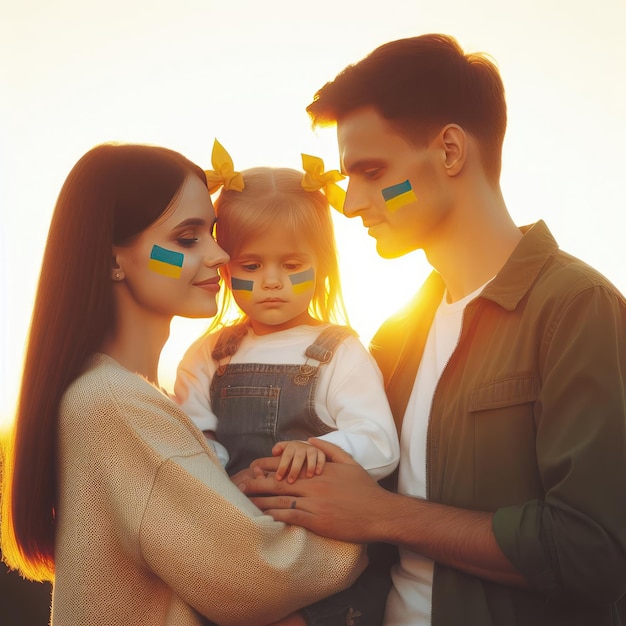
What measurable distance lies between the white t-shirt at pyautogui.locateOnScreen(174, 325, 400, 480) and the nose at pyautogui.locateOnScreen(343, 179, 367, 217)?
1.62 ft

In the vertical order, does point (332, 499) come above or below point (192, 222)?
below

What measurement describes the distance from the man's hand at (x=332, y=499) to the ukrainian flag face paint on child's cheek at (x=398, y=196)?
0.99m

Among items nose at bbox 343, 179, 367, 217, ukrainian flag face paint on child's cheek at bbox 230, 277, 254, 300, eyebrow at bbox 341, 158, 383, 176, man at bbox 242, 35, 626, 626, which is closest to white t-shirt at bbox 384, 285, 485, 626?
man at bbox 242, 35, 626, 626

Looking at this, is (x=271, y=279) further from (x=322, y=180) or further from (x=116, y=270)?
(x=116, y=270)

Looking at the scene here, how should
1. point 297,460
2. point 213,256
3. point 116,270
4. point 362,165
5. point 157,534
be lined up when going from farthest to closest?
point 362,165 < point 213,256 < point 116,270 < point 297,460 < point 157,534

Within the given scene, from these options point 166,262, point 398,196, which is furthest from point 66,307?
point 398,196

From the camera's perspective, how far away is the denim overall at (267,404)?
119 inches

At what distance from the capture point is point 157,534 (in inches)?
91.1

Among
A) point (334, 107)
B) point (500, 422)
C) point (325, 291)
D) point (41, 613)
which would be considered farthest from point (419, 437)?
point (41, 613)

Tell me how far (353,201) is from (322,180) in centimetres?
29

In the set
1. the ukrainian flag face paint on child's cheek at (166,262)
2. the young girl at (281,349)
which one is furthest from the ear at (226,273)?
the ukrainian flag face paint on child's cheek at (166,262)

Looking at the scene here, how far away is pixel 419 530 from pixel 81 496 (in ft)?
3.54

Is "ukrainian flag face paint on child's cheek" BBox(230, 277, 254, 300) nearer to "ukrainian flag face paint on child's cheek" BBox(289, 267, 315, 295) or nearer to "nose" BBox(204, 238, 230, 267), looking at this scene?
"ukrainian flag face paint on child's cheek" BBox(289, 267, 315, 295)

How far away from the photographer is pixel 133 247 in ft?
9.27
